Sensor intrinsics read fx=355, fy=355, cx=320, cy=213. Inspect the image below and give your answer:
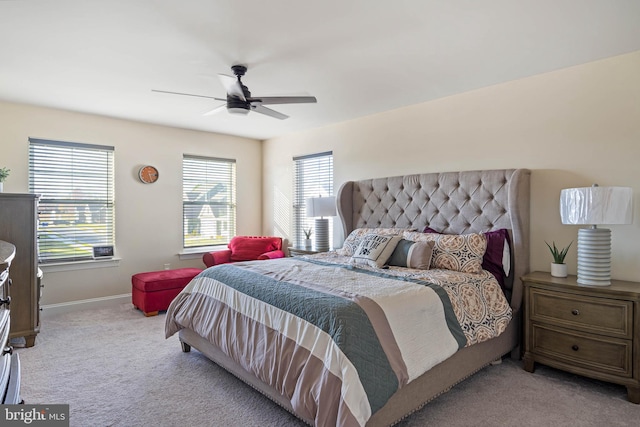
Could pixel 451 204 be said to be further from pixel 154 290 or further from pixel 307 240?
pixel 154 290

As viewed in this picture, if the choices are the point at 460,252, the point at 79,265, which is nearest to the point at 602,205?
the point at 460,252

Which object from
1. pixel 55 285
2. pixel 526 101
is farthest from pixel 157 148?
pixel 526 101

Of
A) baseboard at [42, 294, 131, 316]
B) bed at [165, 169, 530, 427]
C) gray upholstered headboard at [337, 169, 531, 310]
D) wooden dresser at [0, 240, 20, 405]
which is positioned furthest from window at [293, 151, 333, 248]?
wooden dresser at [0, 240, 20, 405]

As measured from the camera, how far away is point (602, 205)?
2.46 meters

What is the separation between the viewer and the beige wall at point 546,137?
9.01ft

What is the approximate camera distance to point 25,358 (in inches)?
119

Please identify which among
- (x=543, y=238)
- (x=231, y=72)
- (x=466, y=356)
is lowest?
(x=466, y=356)

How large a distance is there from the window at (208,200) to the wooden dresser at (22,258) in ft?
7.14

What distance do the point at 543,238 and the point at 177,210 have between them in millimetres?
4625

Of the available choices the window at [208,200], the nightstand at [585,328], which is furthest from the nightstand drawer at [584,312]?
the window at [208,200]

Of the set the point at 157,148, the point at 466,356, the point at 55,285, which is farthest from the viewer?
the point at 157,148

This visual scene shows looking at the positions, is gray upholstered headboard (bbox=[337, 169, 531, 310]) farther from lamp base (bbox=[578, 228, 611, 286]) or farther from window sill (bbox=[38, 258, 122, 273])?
window sill (bbox=[38, 258, 122, 273])

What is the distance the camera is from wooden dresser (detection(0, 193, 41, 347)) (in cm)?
318

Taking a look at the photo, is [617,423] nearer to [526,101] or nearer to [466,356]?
[466,356]
